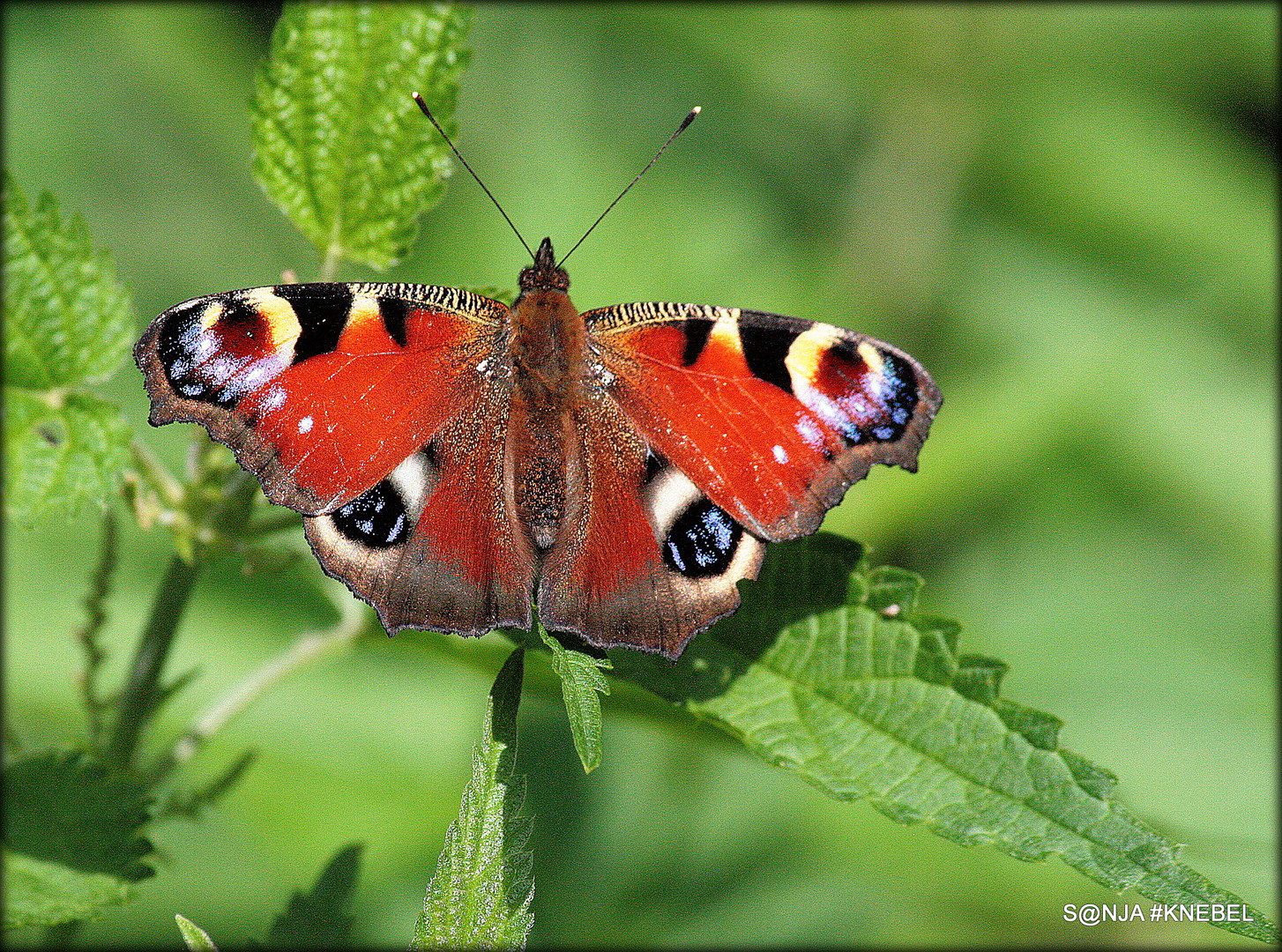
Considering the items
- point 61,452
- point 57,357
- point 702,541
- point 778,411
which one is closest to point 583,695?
point 702,541

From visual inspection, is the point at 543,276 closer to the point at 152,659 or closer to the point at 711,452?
→ the point at 711,452

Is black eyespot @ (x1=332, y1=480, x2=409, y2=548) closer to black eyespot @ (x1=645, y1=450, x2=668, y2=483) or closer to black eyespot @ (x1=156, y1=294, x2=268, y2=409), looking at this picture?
black eyespot @ (x1=156, y1=294, x2=268, y2=409)

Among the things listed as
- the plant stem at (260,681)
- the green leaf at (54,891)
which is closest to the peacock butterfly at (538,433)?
the plant stem at (260,681)

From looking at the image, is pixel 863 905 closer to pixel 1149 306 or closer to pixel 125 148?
pixel 1149 306

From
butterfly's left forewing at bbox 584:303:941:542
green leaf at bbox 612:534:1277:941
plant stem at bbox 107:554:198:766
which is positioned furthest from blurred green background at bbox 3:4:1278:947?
green leaf at bbox 612:534:1277:941

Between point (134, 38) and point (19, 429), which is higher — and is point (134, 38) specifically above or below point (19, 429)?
above

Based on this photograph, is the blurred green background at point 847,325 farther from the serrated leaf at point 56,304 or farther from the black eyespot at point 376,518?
the serrated leaf at point 56,304

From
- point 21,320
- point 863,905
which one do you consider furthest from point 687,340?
point 863,905
